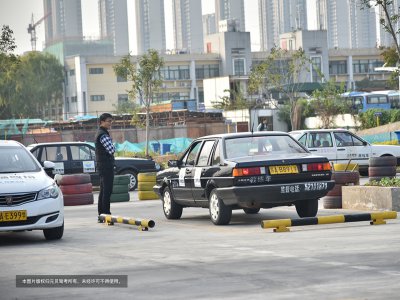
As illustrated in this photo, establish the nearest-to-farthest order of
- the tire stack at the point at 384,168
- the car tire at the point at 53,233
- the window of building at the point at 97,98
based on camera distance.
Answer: the car tire at the point at 53,233
the tire stack at the point at 384,168
the window of building at the point at 97,98

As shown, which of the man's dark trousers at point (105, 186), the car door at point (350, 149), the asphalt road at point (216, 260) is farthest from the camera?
the car door at point (350, 149)

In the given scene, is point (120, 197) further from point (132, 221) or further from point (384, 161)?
point (132, 221)

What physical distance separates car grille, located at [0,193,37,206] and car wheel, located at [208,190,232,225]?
3268 mm

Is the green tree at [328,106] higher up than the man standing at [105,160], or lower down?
higher up

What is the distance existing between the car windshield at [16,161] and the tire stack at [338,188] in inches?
247

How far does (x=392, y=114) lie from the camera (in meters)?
72.8

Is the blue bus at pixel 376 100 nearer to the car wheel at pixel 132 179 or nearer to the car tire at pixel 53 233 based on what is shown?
the car wheel at pixel 132 179

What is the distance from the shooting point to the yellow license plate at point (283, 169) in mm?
16781

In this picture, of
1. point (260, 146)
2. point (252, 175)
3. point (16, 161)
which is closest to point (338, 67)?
point (260, 146)

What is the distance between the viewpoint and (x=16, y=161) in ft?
55.2

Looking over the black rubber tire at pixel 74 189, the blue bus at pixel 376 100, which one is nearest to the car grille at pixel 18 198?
the black rubber tire at pixel 74 189

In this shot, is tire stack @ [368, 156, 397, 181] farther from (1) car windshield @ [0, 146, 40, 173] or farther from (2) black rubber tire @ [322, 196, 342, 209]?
(1) car windshield @ [0, 146, 40, 173]

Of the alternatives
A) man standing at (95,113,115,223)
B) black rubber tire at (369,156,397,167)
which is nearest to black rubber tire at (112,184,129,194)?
black rubber tire at (369,156,397,167)

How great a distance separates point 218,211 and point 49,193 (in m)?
3.04
